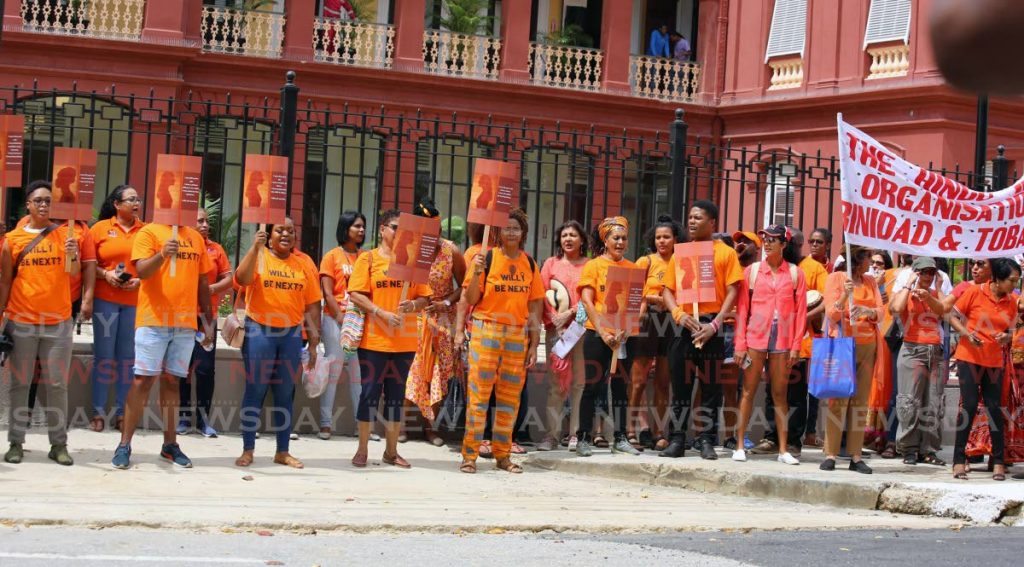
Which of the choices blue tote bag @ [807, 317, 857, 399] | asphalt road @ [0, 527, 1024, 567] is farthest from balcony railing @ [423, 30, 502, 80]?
asphalt road @ [0, 527, 1024, 567]

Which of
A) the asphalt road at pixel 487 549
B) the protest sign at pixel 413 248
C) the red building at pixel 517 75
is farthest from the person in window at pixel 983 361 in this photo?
the red building at pixel 517 75

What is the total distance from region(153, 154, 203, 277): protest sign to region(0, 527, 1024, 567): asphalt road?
2.53m

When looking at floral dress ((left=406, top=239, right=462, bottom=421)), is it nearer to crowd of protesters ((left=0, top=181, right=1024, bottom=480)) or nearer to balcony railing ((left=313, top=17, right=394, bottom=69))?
crowd of protesters ((left=0, top=181, right=1024, bottom=480))

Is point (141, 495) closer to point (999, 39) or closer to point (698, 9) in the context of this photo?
point (999, 39)

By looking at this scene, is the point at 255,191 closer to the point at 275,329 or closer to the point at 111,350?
the point at 275,329

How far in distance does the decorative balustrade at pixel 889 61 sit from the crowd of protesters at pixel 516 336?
571 inches

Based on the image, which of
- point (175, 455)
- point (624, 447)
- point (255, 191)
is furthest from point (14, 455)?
point (624, 447)

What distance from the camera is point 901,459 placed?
36.0 feet

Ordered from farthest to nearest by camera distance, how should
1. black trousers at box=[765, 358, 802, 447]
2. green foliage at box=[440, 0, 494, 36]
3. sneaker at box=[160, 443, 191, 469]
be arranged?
green foliage at box=[440, 0, 494, 36] → black trousers at box=[765, 358, 802, 447] → sneaker at box=[160, 443, 191, 469]

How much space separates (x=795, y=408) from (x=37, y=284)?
6024 mm

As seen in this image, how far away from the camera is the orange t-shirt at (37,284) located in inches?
332

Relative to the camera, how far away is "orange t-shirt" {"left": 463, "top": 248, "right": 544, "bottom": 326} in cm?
920

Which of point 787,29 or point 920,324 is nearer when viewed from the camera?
point 920,324

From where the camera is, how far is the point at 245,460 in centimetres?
888
